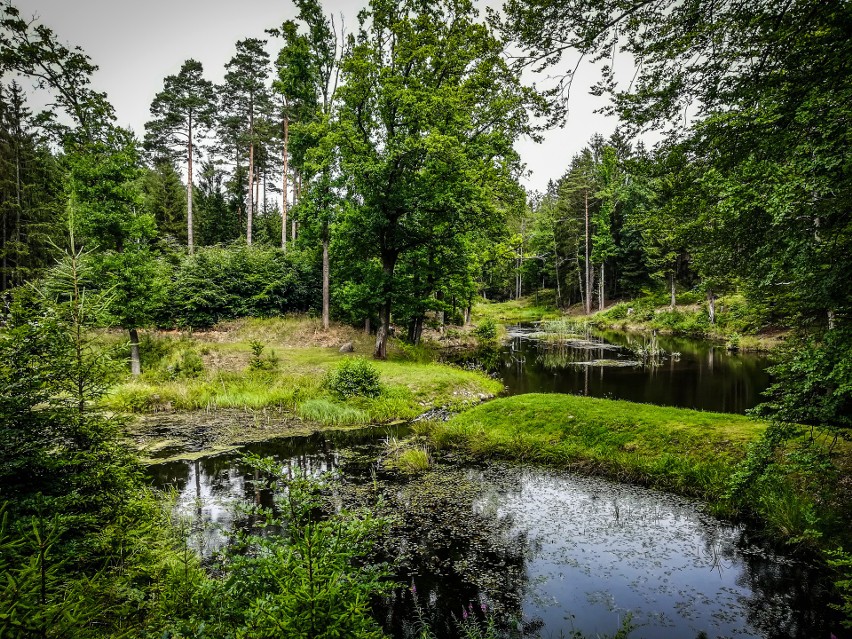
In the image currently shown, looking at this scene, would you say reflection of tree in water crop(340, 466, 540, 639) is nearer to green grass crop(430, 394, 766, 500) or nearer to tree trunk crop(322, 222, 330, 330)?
green grass crop(430, 394, 766, 500)

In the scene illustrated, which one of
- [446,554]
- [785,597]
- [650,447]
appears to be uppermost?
[650,447]

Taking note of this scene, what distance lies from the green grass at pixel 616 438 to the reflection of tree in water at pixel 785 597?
1.99 metres

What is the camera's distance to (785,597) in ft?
19.1

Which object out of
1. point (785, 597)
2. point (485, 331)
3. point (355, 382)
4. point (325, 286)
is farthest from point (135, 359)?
point (485, 331)

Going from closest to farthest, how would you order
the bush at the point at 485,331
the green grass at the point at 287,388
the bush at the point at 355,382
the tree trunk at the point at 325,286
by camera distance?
the green grass at the point at 287,388 < the bush at the point at 355,382 < the tree trunk at the point at 325,286 < the bush at the point at 485,331

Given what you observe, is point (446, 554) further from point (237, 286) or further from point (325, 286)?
point (237, 286)

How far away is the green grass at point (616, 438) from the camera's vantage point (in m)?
9.30

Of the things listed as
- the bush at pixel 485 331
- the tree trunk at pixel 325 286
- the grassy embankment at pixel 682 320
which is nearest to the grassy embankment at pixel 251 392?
the tree trunk at pixel 325 286

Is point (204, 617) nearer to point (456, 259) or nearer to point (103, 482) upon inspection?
point (103, 482)

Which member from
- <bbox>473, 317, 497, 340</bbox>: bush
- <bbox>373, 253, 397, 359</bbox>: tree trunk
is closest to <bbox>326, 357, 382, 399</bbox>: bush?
<bbox>373, 253, 397, 359</bbox>: tree trunk

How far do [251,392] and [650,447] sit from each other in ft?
45.6

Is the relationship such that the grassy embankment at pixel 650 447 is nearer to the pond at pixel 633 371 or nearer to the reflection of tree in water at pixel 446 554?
the reflection of tree in water at pixel 446 554

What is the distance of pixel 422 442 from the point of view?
12.5 metres

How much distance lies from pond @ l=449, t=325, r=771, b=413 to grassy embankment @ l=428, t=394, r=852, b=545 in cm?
410
